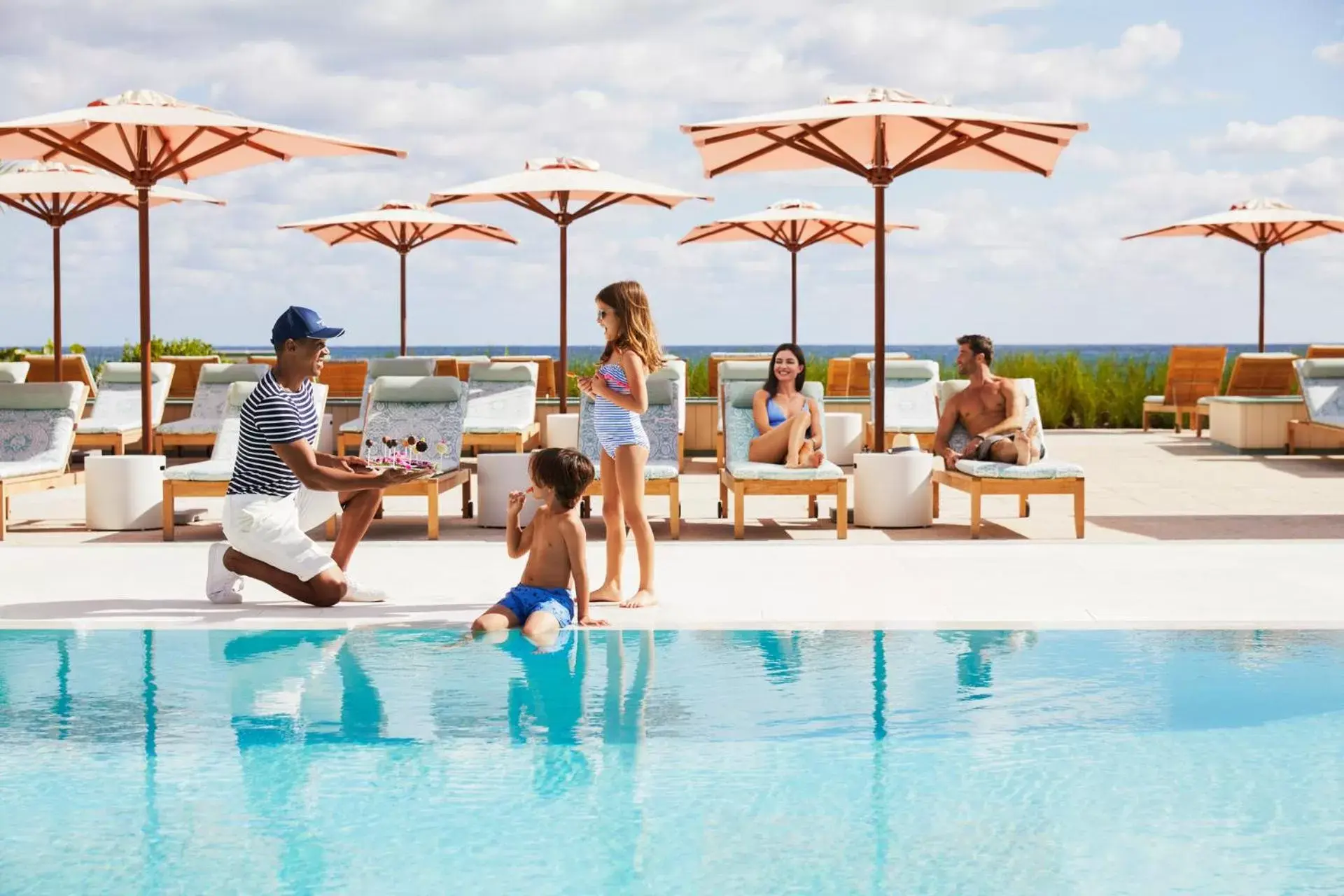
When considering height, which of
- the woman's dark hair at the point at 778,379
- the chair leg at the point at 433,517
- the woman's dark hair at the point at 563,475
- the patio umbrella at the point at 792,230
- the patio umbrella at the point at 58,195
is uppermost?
the patio umbrella at the point at 792,230

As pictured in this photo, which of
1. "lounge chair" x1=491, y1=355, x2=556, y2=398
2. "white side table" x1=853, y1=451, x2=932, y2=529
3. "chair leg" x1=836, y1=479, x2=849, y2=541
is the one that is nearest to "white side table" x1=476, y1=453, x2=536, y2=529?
"chair leg" x1=836, y1=479, x2=849, y2=541

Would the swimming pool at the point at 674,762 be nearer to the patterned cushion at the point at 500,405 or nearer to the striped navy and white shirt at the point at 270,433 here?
the striped navy and white shirt at the point at 270,433

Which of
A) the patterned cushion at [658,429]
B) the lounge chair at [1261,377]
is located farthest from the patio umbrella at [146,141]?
the lounge chair at [1261,377]

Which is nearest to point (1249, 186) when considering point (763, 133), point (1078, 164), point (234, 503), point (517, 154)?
point (1078, 164)

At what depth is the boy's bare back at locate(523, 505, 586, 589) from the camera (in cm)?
589

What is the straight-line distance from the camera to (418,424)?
991 cm

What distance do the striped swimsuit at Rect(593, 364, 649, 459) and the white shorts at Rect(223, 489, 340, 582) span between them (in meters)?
1.31

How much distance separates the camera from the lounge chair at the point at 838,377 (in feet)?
58.5

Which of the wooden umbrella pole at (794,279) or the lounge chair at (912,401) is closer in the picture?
the lounge chair at (912,401)

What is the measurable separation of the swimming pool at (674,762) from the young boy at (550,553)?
0.44ft

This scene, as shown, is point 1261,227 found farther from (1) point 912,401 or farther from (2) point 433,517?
(2) point 433,517

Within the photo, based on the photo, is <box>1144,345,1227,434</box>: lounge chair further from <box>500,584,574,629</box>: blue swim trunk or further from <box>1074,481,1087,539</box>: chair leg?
<box>500,584,574,629</box>: blue swim trunk

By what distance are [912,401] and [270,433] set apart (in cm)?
782

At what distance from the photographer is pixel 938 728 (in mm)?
4715
